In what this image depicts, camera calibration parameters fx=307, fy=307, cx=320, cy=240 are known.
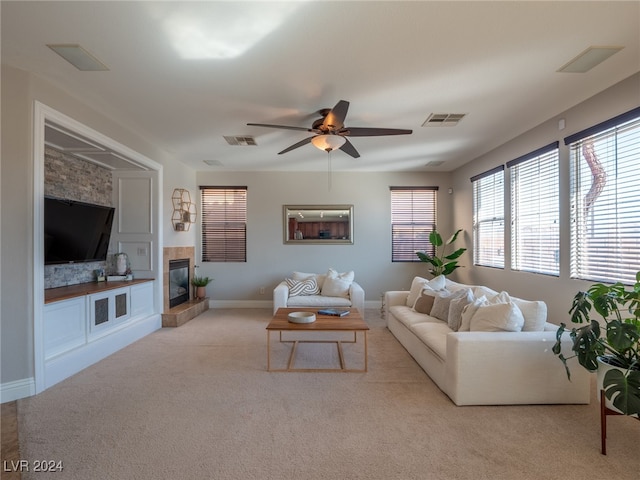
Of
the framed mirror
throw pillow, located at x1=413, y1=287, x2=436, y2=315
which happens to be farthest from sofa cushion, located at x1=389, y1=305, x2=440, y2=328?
the framed mirror

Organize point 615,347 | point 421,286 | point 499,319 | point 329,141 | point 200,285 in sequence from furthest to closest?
1. point 200,285
2. point 421,286
3. point 329,141
4. point 499,319
5. point 615,347

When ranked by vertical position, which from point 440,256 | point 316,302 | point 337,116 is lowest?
point 316,302

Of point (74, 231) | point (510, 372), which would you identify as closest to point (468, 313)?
point (510, 372)

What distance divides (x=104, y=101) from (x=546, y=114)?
15.5 feet

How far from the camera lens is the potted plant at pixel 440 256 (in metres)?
5.41

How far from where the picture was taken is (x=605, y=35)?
6.96 ft

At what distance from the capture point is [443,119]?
141 inches

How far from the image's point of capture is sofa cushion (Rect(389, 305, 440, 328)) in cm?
356

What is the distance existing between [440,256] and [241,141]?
431 centimetres

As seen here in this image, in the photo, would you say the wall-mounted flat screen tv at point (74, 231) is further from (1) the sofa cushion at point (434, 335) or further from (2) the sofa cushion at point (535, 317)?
(2) the sofa cushion at point (535, 317)

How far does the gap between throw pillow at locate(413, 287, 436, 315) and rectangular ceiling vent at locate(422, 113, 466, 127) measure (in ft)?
6.79

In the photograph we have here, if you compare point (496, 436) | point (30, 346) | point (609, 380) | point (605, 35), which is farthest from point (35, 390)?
point (605, 35)

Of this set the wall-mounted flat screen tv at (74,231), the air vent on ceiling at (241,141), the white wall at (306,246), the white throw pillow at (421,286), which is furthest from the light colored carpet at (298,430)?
the white wall at (306,246)

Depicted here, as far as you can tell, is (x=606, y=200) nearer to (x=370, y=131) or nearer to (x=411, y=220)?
(x=370, y=131)
